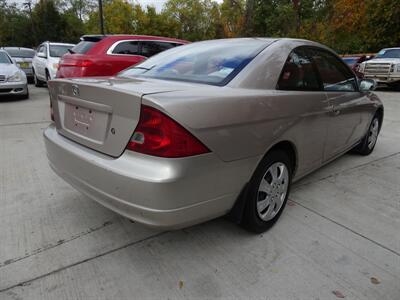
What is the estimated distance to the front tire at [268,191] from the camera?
2301 millimetres

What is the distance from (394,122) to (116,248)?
22.2ft

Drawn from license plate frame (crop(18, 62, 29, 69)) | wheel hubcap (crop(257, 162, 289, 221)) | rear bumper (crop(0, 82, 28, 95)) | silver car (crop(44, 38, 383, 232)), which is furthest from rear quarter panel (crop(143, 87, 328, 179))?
license plate frame (crop(18, 62, 29, 69))

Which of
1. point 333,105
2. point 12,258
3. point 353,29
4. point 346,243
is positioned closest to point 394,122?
point 333,105

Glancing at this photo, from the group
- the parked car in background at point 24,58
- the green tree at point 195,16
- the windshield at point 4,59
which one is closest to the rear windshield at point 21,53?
the parked car in background at point 24,58

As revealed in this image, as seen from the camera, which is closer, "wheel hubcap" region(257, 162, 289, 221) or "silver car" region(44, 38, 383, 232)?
"silver car" region(44, 38, 383, 232)

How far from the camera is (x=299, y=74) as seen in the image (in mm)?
2740

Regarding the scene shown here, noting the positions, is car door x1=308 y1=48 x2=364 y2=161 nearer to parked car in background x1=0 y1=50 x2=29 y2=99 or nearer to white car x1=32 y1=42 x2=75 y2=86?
parked car in background x1=0 y1=50 x2=29 y2=99

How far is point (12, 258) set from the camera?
2203 millimetres

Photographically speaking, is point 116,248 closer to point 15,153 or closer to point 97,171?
point 97,171

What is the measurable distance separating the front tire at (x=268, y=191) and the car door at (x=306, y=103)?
0.26 metres

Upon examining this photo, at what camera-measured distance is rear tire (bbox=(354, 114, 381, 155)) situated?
439 centimetres

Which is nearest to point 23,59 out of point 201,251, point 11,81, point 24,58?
point 24,58

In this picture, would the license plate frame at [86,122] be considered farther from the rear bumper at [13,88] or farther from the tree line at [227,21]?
the tree line at [227,21]

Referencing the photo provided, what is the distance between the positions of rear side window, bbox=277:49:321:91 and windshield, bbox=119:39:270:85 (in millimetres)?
268
